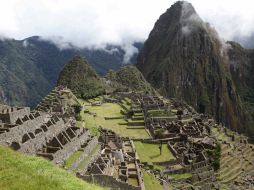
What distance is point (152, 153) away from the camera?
6028 centimetres

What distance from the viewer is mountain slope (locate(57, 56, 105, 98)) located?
399ft

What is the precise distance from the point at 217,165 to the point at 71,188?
163 feet

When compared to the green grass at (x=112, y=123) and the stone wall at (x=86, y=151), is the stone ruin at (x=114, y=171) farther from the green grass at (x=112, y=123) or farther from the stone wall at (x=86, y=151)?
the green grass at (x=112, y=123)

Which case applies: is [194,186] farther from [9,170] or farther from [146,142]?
[9,170]

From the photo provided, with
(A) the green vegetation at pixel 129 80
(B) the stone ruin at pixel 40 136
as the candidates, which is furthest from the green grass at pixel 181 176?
(A) the green vegetation at pixel 129 80

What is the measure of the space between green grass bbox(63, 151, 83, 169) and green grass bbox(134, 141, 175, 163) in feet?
58.1

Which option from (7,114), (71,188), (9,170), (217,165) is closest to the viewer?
(71,188)

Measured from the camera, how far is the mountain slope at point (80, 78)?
122 m

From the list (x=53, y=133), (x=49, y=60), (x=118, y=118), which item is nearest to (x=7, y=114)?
(x=53, y=133)

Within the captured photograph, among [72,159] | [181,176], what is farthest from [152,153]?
[72,159]

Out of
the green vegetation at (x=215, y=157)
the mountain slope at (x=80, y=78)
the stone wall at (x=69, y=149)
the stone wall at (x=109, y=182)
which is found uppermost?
the mountain slope at (x=80, y=78)

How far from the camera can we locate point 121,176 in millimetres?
36062

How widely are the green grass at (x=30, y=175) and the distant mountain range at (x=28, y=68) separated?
310 feet

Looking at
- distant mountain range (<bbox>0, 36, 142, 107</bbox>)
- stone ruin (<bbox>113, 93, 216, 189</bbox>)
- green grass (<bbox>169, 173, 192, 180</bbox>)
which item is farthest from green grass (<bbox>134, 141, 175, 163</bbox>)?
distant mountain range (<bbox>0, 36, 142, 107</bbox>)
